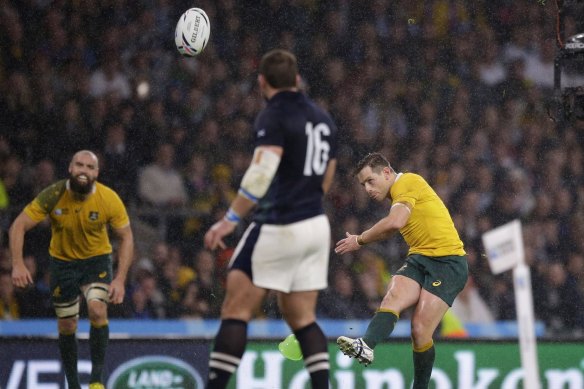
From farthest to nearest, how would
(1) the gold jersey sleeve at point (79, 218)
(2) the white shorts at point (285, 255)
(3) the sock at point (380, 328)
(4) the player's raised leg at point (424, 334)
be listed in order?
(1) the gold jersey sleeve at point (79, 218)
(4) the player's raised leg at point (424, 334)
(3) the sock at point (380, 328)
(2) the white shorts at point (285, 255)

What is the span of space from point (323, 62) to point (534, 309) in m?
3.76

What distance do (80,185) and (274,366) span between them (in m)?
2.17

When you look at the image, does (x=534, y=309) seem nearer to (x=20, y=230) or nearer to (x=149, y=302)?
(x=149, y=302)

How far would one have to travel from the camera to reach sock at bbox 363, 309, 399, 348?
21.7 ft

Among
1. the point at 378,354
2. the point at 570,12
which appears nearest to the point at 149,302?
the point at 378,354

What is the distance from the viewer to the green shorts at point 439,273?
22.7 ft

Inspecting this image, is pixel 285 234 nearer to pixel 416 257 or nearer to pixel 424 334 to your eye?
pixel 424 334

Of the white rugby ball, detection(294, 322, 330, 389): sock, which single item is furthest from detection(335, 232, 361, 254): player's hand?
the white rugby ball

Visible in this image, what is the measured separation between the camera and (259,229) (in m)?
5.09

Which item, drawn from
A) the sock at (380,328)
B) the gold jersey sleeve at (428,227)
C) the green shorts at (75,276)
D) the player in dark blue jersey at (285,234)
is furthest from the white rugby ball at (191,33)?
the player in dark blue jersey at (285,234)

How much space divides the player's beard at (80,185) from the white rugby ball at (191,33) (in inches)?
78.6

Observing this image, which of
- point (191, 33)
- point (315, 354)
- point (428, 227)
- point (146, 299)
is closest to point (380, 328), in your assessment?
point (428, 227)

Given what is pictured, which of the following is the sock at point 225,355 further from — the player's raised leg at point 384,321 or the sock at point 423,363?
the sock at point 423,363

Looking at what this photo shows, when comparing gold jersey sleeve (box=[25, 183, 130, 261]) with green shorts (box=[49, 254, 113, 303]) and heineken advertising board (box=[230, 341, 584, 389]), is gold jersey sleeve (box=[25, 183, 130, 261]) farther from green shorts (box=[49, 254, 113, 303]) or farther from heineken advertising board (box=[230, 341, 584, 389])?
heineken advertising board (box=[230, 341, 584, 389])
